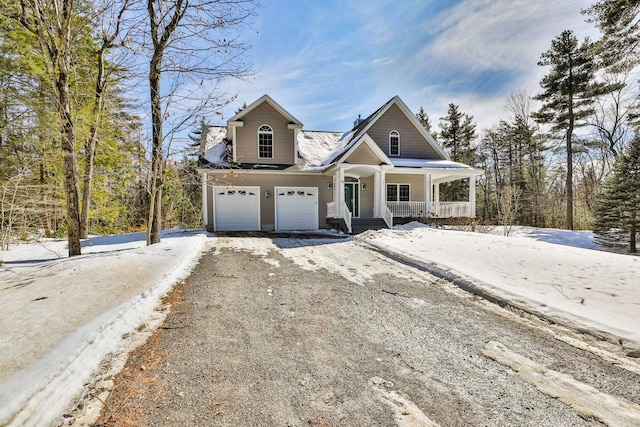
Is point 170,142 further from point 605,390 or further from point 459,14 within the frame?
point 459,14

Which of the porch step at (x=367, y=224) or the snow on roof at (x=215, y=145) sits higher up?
the snow on roof at (x=215, y=145)

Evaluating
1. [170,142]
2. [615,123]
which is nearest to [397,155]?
[170,142]

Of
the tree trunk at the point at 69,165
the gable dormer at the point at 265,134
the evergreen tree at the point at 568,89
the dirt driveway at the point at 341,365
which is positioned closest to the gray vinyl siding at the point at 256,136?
the gable dormer at the point at 265,134

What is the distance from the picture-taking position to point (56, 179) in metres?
11.4

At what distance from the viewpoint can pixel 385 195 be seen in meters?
14.9

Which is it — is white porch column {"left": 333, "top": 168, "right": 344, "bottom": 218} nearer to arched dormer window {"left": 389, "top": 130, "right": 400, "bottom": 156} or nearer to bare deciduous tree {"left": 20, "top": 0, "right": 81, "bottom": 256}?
arched dormer window {"left": 389, "top": 130, "right": 400, "bottom": 156}

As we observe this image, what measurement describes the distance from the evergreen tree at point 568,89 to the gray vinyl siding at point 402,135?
10727 mm

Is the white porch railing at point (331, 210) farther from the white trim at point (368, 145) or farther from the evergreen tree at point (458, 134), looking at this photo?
the evergreen tree at point (458, 134)

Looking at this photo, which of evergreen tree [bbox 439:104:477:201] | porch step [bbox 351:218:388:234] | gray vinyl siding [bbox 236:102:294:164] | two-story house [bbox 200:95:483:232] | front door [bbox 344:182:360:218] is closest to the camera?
porch step [bbox 351:218:388:234]

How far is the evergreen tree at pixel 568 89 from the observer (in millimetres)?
18578

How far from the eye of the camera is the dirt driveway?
2.09 m

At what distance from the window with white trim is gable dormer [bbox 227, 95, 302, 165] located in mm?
5638

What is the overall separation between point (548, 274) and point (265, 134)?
40.7 feet

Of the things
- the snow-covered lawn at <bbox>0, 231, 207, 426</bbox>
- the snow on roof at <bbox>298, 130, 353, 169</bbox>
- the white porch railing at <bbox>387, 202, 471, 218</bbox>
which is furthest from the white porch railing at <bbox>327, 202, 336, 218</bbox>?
the snow-covered lawn at <bbox>0, 231, 207, 426</bbox>
